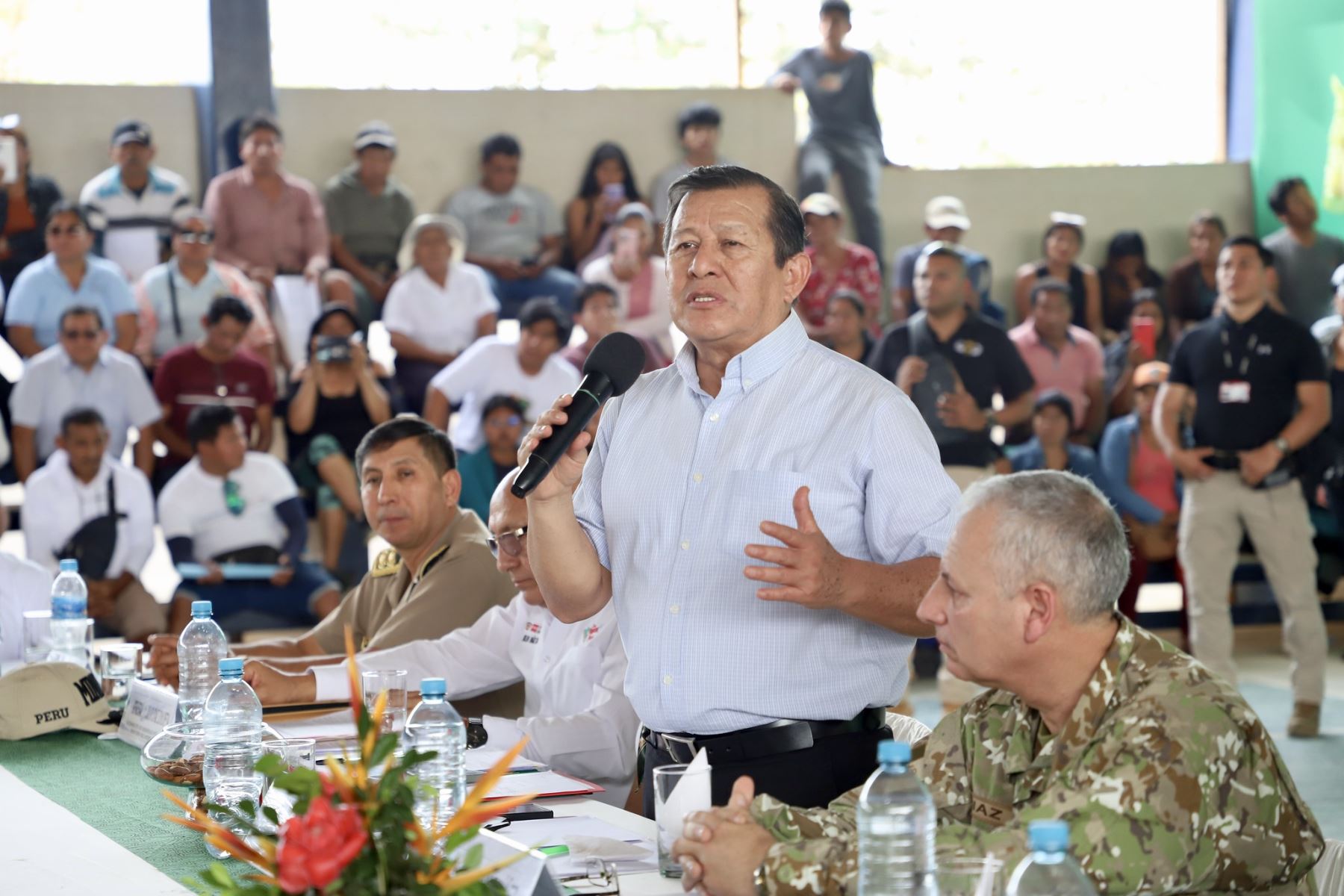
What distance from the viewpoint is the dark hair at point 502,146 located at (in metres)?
8.85

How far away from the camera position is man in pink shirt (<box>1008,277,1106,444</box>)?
8445mm

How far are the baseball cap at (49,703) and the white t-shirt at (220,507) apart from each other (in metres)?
3.51

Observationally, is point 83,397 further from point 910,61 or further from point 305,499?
point 910,61

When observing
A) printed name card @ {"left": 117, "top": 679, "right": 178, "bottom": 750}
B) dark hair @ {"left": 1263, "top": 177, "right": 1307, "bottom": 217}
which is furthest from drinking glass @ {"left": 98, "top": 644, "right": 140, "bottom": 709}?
dark hair @ {"left": 1263, "top": 177, "right": 1307, "bottom": 217}

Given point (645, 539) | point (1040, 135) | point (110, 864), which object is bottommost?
point (110, 864)

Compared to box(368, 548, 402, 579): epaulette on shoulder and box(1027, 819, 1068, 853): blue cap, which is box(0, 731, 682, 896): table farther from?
box(368, 548, 402, 579): epaulette on shoulder

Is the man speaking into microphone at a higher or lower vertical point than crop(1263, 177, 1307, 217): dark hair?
lower

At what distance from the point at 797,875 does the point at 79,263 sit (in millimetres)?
6184

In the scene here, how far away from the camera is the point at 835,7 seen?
31.6 ft

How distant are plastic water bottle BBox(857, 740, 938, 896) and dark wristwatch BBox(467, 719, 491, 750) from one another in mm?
1380

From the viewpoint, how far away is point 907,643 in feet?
8.54

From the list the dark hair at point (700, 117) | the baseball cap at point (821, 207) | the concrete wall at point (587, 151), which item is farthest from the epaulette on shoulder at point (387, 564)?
the dark hair at point (700, 117)

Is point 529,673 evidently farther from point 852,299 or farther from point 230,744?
point 852,299

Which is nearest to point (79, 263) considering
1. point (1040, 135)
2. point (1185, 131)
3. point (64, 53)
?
point (64, 53)
